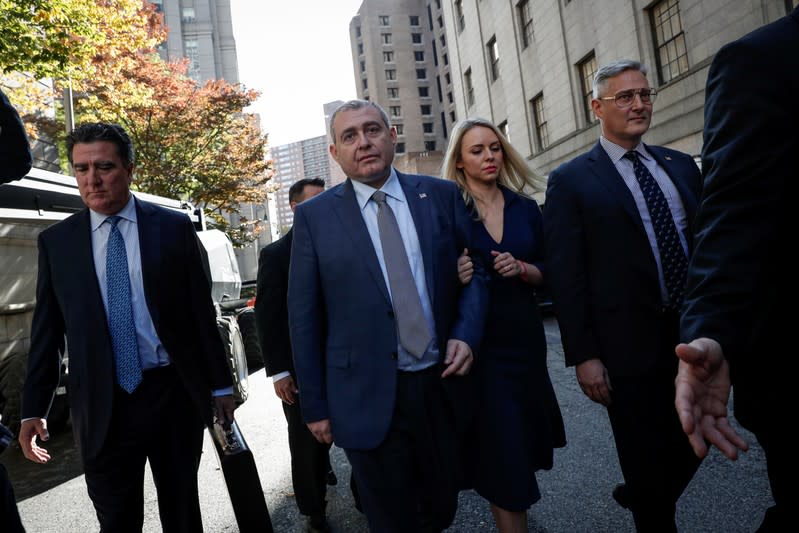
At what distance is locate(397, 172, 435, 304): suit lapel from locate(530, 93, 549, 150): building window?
1829cm

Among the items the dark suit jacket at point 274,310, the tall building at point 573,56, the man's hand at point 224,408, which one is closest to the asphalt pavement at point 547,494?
the dark suit jacket at point 274,310

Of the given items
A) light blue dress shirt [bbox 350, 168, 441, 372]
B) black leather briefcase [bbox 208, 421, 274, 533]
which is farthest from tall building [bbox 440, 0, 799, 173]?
black leather briefcase [bbox 208, 421, 274, 533]

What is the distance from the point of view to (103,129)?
2.90 m

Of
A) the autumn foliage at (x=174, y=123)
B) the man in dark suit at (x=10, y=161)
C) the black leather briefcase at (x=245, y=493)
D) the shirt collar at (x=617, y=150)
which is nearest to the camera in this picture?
the man in dark suit at (x=10, y=161)

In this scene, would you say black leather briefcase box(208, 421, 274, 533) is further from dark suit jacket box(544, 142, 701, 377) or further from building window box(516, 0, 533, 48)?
building window box(516, 0, 533, 48)

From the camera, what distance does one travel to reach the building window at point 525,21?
20.3 meters

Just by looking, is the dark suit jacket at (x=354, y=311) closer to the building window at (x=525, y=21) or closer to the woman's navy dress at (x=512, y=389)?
the woman's navy dress at (x=512, y=389)

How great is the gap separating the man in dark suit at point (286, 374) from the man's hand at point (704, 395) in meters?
2.85

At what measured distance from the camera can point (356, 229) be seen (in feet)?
8.67

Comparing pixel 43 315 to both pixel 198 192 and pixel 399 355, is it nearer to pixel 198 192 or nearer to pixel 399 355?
pixel 399 355

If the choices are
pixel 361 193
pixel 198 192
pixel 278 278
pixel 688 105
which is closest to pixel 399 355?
pixel 361 193

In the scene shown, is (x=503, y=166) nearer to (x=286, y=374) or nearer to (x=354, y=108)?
(x=354, y=108)

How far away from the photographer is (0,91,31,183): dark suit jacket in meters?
2.00

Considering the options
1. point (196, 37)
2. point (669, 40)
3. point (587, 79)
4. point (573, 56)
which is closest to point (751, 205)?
point (669, 40)
